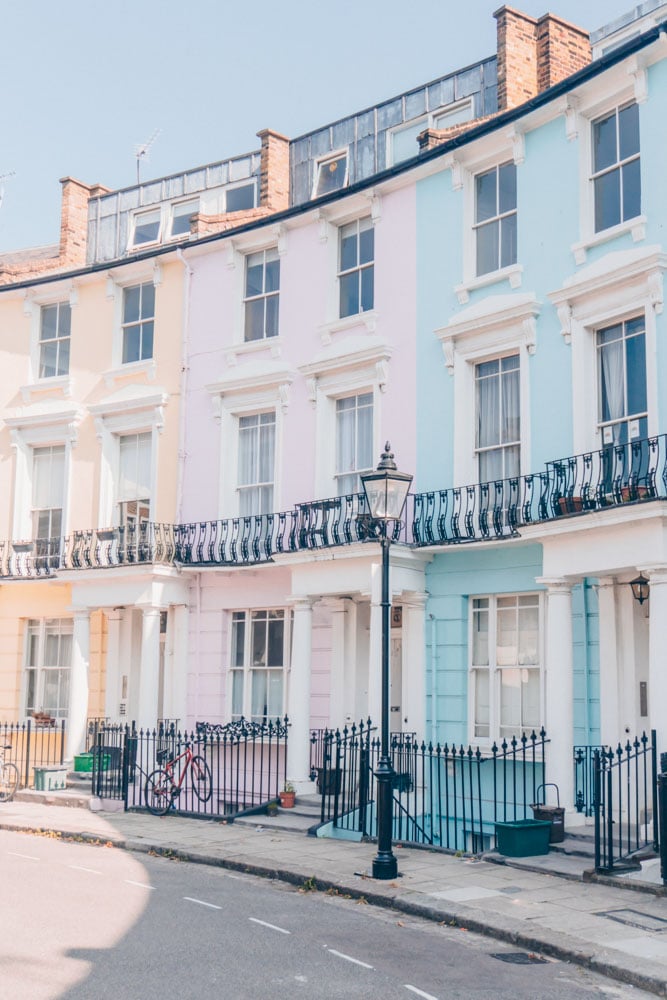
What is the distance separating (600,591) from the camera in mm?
14180

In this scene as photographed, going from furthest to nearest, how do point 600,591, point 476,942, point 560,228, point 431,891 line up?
point 560,228, point 600,591, point 431,891, point 476,942

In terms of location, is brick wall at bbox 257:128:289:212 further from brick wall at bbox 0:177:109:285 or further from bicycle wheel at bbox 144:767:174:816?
bicycle wheel at bbox 144:767:174:816

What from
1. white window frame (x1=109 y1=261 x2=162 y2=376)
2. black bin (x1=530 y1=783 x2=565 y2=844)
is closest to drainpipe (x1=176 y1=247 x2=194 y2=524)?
white window frame (x1=109 y1=261 x2=162 y2=376)

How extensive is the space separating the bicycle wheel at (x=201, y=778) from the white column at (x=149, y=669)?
51.2 inches

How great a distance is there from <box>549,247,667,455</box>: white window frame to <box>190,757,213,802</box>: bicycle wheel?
771 cm

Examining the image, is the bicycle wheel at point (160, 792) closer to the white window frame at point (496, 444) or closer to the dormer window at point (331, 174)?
the white window frame at point (496, 444)

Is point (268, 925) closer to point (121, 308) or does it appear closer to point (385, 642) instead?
point (385, 642)

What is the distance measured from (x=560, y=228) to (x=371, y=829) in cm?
857

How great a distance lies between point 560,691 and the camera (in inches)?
531

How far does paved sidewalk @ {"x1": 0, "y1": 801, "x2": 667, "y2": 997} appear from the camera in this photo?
898 cm

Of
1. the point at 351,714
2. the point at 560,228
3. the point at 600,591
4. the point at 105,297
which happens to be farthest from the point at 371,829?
the point at 105,297

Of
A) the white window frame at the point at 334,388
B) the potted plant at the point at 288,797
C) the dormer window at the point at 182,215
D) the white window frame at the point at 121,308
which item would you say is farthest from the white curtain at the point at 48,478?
the potted plant at the point at 288,797

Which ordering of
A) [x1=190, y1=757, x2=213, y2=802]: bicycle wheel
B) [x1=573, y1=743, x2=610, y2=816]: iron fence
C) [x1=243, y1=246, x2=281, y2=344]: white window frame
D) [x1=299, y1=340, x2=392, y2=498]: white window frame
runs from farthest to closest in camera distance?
[x1=243, y1=246, x2=281, y2=344]: white window frame < [x1=299, y1=340, x2=392, y2=498]: white window frame < [x1=190, y1=757, x2=213, y2=802]: bicycle wheel < [x1=573, y1=743, x2=610, y2=816]: iron fence

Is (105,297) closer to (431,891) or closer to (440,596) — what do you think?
(440,596)
